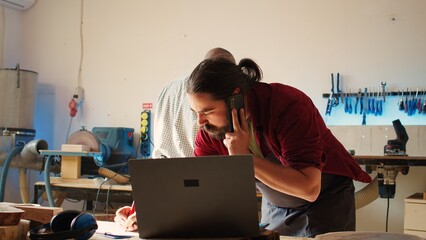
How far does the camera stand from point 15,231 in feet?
3.41

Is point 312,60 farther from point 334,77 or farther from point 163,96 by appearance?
point 163,96

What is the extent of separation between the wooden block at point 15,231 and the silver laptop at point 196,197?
27 cm

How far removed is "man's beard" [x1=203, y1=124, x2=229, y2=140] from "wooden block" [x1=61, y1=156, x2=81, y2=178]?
7.93 ft

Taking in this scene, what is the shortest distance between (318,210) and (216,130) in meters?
0.43

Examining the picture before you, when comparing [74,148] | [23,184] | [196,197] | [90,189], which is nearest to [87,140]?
[74,148]

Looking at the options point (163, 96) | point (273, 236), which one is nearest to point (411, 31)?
point (163, 96)

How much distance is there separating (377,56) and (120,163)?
215 cm

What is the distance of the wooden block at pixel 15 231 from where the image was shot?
101 centimetres

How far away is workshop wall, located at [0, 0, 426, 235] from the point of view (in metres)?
3.33

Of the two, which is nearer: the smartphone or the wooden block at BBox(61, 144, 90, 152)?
the smartphone

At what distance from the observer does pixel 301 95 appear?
1.40 metres

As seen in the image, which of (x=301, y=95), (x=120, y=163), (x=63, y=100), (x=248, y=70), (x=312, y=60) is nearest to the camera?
(x=301, y=95)

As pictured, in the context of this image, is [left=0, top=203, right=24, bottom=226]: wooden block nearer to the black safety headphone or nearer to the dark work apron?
the black safety headphone

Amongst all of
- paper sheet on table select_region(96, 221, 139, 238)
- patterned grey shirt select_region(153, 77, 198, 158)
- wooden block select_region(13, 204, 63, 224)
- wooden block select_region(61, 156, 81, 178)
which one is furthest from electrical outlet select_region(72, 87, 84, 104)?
wooden block select_region(13, 204, 63, 224)
